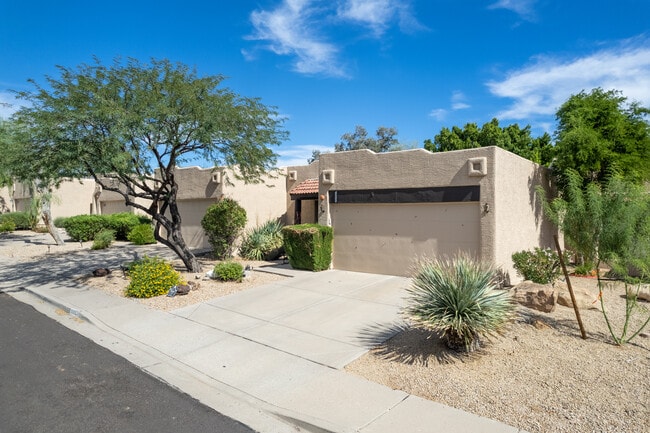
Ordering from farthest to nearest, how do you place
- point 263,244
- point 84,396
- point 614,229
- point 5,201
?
point 5,201 → point 263,244 → point 614,229 → point 84,396

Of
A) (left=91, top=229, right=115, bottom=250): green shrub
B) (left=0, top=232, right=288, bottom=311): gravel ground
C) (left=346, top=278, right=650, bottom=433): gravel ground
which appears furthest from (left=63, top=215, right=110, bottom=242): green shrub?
(left=346, top=278, right=650, bottom=433): gravel ground

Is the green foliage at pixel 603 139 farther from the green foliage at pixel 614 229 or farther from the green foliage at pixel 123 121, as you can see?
the green foliage at pixel 123 121

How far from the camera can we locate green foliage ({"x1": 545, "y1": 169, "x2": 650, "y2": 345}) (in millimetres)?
6617

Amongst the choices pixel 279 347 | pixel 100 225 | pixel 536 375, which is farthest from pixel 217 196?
pixel 536 375

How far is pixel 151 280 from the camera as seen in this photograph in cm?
1101

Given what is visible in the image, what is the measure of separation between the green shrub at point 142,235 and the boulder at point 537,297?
61.4ft

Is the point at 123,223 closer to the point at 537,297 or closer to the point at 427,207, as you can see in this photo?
the point at 427,207

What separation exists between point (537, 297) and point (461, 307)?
349 cm

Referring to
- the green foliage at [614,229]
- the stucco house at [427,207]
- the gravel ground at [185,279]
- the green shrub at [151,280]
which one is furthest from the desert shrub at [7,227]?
the green foliage at [614,229]

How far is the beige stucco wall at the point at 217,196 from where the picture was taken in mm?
17906

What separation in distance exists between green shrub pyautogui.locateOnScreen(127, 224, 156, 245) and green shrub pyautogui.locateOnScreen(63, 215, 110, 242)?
2.36m

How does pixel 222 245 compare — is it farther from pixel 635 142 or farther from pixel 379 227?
pixel 635 142

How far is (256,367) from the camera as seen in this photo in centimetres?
653

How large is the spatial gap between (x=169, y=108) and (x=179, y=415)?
8.61m
